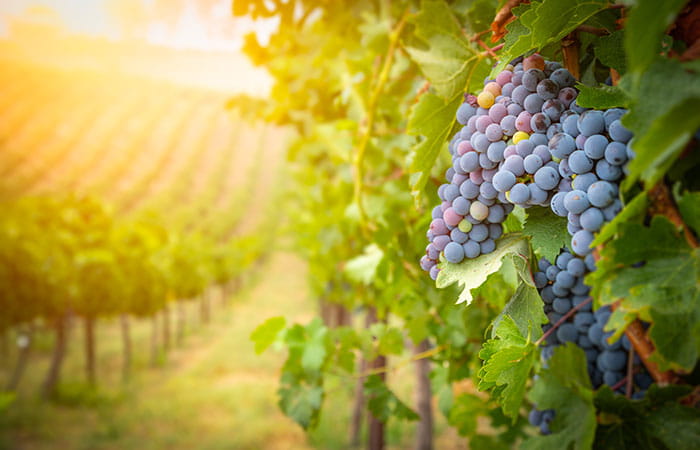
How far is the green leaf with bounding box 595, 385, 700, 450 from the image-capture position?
78 cm

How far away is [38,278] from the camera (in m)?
10.1

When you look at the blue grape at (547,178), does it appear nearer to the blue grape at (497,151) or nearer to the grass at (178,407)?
the blue grape at (497,151)

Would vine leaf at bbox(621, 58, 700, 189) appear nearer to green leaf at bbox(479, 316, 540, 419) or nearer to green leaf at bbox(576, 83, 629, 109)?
green leaf at bbox(576, 83, 629, 109)

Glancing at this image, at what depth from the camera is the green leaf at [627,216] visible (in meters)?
0.56

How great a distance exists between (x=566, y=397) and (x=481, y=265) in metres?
0.44

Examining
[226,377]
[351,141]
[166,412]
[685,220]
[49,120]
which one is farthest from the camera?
[49,120]

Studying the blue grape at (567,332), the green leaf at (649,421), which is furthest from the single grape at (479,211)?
the blue grape at (567,332)

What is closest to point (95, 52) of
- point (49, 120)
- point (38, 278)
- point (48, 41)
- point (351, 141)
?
point (48, 41)

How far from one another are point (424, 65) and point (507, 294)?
0.83 metres

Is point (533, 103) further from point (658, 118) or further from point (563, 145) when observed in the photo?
point (658, 118)

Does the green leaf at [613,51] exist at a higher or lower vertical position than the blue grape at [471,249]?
higher

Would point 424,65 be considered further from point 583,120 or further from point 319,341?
point 319,341

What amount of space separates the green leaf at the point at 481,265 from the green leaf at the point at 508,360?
0.35 ft

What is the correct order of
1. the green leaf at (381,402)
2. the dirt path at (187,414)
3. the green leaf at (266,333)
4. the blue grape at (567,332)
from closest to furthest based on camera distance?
the blue grape at (567,332) < the green leaf at (381,402) < the green leaf at (266,333) < the dirt path at (187,414)
